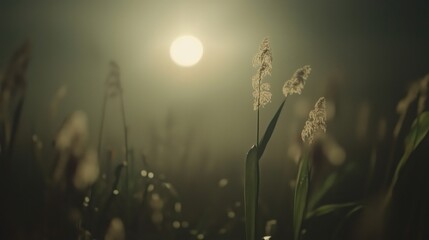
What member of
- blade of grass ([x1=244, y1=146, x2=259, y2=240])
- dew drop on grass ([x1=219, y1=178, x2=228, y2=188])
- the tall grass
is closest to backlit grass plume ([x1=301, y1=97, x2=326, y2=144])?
the tall grass

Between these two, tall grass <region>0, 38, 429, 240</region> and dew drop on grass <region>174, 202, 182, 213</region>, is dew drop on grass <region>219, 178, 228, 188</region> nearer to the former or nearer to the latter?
tall grass <region>0, 38, 429, 240</region>

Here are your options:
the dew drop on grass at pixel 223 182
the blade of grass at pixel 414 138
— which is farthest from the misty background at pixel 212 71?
the blade of grass at pixel 414 138

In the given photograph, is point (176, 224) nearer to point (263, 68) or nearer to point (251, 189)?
point (251, 189)

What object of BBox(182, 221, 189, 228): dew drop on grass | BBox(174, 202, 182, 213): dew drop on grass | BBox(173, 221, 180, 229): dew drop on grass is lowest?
BBox(182, 221, 189, 228): dew drop on grass

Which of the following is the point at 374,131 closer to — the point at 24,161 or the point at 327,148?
the point at 327,148

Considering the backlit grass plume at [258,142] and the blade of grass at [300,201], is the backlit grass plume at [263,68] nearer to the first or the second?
the backlit grass plume at [258,142]

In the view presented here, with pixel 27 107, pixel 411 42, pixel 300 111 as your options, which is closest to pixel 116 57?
pixel 27 107

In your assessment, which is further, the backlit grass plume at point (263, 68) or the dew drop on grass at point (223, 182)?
the dew drop on grass at point (223, 182)
